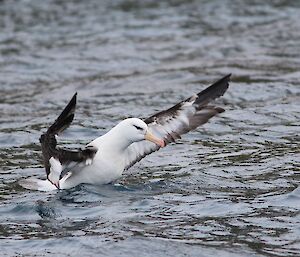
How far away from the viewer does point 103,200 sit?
11.5 meters

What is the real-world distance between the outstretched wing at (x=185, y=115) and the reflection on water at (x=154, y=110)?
59cm

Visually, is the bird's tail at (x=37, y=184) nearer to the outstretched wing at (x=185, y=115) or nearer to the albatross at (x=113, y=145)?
the albatross at (x=113, y=145)

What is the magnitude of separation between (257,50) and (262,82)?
3.38m

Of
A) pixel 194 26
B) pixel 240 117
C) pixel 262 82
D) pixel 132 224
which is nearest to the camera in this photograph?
pixel 132 224

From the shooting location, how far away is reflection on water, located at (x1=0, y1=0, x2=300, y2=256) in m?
10.1

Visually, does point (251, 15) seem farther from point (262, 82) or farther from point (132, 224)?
point (132, 224)

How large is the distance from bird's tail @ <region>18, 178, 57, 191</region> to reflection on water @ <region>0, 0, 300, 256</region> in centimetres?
10

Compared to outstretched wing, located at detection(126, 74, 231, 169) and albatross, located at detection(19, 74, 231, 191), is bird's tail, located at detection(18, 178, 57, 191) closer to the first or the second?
albatross, located at detection(19, 74, 231, 191)

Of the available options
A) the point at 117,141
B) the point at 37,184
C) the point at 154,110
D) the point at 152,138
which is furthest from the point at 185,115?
the point at 154,110

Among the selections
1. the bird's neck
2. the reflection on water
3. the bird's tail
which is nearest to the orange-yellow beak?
the bird's neck

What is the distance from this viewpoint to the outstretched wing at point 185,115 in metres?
12.4

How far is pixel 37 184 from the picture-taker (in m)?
12.0

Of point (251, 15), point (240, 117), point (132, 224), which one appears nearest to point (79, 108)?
point (240, 117)

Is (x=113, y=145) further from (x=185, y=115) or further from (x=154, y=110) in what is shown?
(x=154, y=110)
